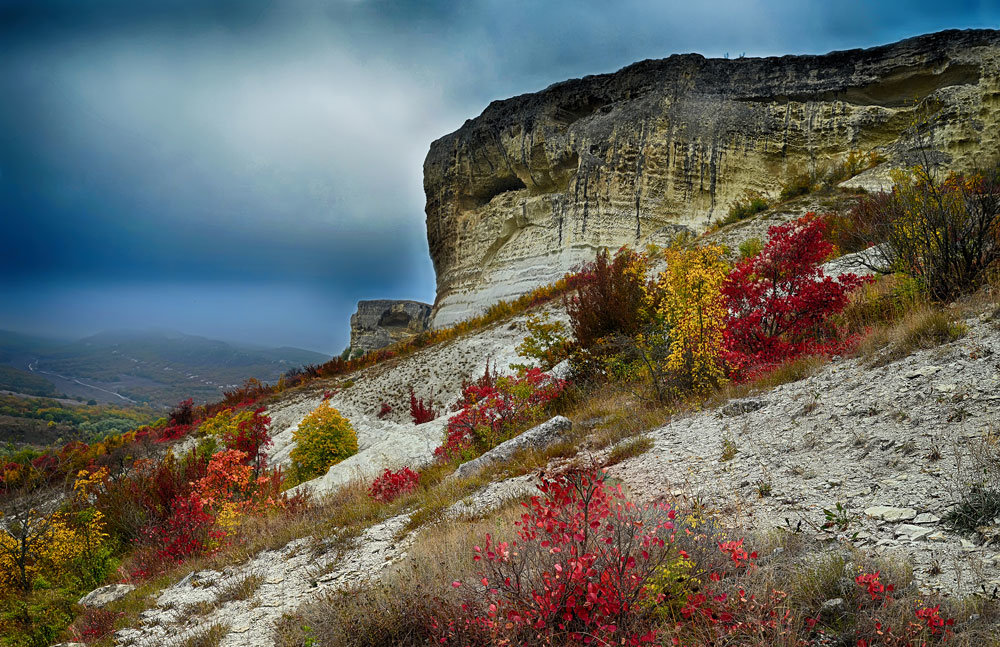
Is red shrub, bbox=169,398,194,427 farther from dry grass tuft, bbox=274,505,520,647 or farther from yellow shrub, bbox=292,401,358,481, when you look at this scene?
dry grass tuft, bbox=274,505,520,647

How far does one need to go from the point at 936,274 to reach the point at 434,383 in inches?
511

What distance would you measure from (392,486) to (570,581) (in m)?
4.96

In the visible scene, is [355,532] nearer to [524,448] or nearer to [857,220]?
[524,448]

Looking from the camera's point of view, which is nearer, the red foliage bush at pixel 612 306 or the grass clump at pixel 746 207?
the red foliage bush at pixel 612 306

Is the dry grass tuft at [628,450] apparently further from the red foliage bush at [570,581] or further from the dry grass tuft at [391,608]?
the red foliage bush at [570,581]

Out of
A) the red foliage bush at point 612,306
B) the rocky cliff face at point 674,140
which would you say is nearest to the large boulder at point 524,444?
the red foliage bush at point 612,306

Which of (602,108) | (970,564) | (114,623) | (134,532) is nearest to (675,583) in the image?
(970,564)

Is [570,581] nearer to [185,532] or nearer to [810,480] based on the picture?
[810,480]

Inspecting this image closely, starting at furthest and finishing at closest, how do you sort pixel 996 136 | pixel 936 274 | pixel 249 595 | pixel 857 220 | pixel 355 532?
pixel 996 136 → pixel 857 220 → pixel 936 274 → pixel 355 532 → pixel 249 595

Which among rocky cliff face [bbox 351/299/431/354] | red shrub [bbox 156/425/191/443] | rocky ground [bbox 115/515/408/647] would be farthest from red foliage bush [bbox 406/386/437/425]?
rocky cliff face [bbox 351/299/431/354]

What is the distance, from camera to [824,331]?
639cm

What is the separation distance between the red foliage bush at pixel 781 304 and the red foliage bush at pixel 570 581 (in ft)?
14.8

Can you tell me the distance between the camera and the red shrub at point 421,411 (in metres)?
13.5

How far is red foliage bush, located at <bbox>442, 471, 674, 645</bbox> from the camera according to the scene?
203cm
